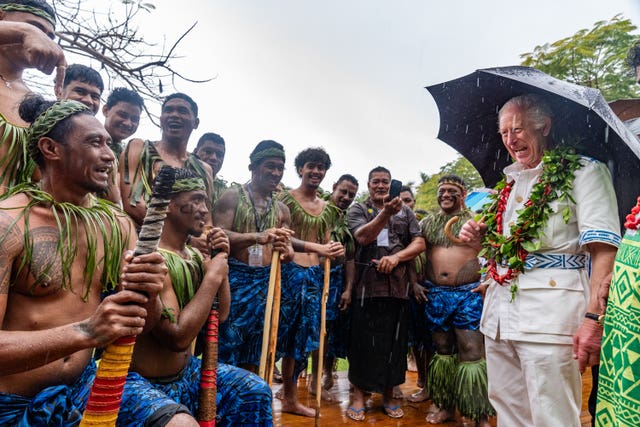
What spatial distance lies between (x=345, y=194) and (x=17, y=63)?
3.47 metres

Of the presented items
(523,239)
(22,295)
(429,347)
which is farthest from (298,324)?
(22,295)

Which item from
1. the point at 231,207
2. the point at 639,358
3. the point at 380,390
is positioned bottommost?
the point at 380,390

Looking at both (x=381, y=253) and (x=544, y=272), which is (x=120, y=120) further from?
(x=544, y=272)

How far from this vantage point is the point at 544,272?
87.0 inches

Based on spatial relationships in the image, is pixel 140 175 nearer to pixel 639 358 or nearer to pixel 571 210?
pixel 571 210

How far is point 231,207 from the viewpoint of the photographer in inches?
153

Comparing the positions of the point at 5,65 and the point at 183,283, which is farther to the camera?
the point at 183,283

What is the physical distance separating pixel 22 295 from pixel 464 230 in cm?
235

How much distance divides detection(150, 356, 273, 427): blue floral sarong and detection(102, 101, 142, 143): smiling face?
206cm

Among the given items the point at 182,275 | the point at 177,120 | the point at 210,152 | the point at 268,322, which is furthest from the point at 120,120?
the point at 268,322

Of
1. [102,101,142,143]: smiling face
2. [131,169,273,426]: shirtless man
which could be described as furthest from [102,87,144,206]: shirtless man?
[131,169,273,426]: shirtless man

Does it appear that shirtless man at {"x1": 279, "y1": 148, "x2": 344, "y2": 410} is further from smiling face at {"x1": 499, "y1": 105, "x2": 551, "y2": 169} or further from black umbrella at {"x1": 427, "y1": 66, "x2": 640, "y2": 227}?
smiling face at {"x1": 499, "y1": 105, "x2": 551, "y2": 169}

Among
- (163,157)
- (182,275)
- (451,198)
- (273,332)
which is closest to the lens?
(182,275)

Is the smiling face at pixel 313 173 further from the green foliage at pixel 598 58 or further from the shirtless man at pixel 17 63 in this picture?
the green foliage at pixel 598 58
